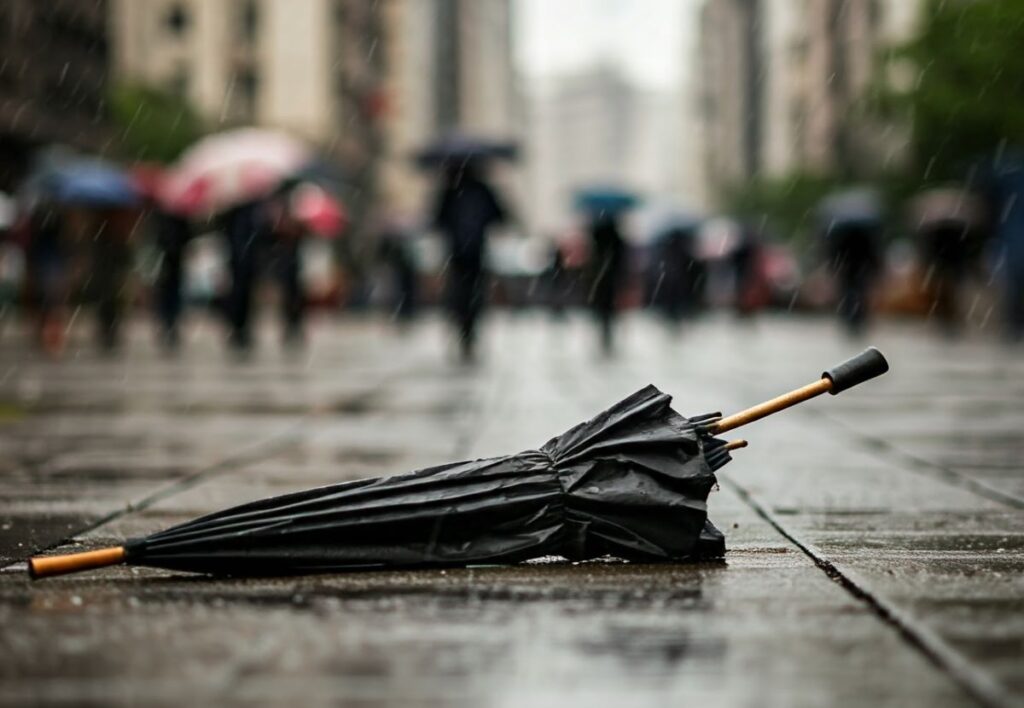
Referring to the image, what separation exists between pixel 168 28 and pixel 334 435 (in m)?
65.1

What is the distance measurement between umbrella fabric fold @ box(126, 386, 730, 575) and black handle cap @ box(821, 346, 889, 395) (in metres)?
0.33

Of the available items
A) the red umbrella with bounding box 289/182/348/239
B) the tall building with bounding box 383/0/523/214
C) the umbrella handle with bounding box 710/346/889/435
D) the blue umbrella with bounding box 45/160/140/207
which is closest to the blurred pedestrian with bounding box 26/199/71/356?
the blue umbrella with bounding box 45/160/140/207

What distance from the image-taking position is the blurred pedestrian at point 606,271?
813 inches

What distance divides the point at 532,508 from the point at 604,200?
19.3 meters

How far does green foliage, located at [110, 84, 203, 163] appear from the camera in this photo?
5919 centimetres

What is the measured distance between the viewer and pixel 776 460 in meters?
7.59

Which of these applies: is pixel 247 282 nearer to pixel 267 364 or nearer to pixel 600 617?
pixel 267 364

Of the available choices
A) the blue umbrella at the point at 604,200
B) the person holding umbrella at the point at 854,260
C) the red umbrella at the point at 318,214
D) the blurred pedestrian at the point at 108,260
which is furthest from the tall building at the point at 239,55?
the blurred pedestrian at the point at 108,260

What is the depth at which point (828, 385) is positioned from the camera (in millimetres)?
4273

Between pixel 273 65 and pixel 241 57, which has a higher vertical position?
pixel 241 57

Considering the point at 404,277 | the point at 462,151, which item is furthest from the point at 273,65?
the point at 462,151

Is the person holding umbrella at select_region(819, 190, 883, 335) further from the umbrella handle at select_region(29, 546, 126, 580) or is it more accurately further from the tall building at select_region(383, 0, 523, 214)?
the tall building at select_region(383, 0, 523, 214)

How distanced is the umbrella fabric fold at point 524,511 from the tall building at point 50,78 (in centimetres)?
4646

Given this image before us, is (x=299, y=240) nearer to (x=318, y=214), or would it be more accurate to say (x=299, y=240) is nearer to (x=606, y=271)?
(x=606, y=271)
